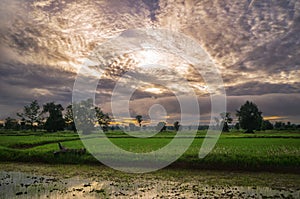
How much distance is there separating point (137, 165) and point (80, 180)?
18.9 ft

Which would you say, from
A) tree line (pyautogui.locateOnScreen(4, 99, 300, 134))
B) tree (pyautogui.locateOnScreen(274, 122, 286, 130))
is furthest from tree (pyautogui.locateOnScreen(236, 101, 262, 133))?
tree (pyautogui.locateOnScreen(274, 122, 286, 130))

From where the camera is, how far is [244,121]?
247 ft

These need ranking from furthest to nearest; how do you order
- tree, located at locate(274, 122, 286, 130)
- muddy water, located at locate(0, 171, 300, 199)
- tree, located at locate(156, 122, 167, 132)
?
tree, located at locate(274, 122, 286, 130)
tree, located at locate(156, 122, 167, 132)
muddy water, located at locate(0, 171, 300, 199)

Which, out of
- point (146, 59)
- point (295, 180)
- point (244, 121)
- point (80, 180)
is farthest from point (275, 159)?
point (244, 121)

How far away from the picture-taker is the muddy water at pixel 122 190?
9609 mm

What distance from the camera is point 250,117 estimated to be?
75312 millimetres

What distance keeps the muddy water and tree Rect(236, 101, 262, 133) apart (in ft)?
224

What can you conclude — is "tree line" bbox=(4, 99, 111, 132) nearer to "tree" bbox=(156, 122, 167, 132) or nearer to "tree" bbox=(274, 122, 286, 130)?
"tree" bbox=(156, 122, 167, 132)

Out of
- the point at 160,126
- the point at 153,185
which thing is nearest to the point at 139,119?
the point at 160,126

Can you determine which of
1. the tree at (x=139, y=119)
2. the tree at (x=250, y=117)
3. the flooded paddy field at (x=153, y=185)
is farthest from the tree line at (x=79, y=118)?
the flooded paddy field at (x=153, y=185)

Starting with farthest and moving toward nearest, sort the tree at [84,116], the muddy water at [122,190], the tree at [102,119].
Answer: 1. the tree at [102,119]
2. the tree at [84,116]
3. the muddy water at [122,190]

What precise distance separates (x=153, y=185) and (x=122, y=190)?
1714 millimetres

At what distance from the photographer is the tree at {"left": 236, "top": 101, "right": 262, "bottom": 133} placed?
74.3 metres

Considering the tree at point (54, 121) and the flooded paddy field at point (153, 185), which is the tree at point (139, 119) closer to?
the tree at point (54, 121)
